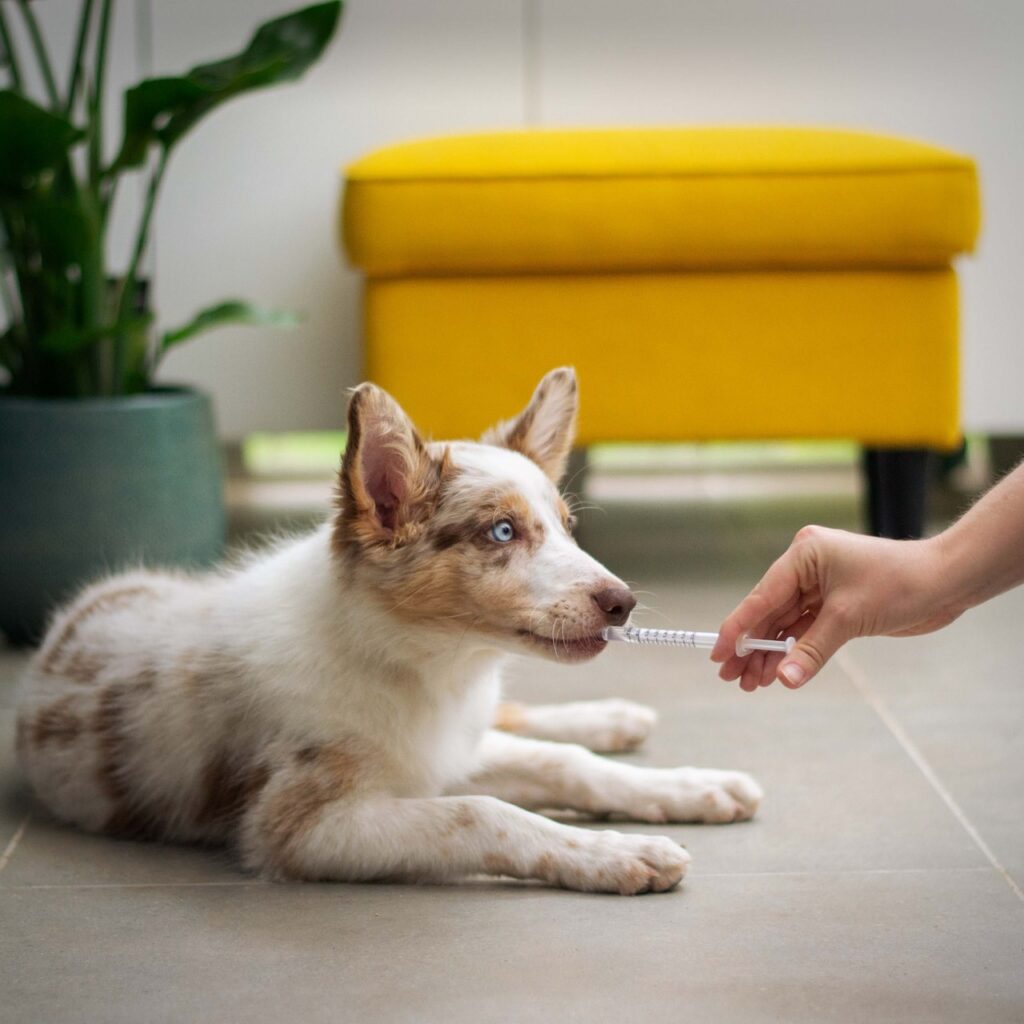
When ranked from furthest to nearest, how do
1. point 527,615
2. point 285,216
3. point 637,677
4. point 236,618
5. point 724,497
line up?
point 724,497
point 285,216
point 637,677
point 236,618
point 527,615

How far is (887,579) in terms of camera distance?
157 centimetres

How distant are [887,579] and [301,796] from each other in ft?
2.53

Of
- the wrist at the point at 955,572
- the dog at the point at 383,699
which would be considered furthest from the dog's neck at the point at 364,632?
the wrist at the point at 955,572

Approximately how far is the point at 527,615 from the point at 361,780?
0.30 meters

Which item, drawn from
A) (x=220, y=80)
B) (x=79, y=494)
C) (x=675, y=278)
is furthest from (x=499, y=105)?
(x=79, y=494)

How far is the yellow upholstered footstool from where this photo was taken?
3.16 metres

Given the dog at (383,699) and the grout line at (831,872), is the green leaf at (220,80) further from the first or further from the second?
the grout line at (831,872)

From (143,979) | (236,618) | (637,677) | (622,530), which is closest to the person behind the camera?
(143,979)

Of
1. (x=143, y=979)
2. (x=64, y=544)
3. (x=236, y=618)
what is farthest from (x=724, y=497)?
(x=143, y=979)

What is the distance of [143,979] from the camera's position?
63.7 inches

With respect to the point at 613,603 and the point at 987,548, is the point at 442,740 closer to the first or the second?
the point at 613,603

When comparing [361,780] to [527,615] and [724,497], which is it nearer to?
[527,615]

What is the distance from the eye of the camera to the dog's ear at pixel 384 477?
1.84 meters

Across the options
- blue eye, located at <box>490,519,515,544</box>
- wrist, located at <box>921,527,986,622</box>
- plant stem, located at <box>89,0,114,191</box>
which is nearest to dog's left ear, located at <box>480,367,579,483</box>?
blue eye, located at <box>490,519,515,544</box>
